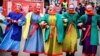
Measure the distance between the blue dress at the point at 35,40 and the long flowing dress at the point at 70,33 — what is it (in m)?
0.80

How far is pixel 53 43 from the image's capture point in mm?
10805

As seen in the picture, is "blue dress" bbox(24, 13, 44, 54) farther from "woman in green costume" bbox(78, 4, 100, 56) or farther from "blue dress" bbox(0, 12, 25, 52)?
"woman in green costume" bbox(78, 4, 100, 56)

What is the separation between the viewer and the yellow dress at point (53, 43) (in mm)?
10758

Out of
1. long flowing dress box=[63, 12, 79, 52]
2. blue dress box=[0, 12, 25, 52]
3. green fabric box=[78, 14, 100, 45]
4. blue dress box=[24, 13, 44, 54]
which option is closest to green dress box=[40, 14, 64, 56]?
blue dress box=[24, 13, 44, 54]

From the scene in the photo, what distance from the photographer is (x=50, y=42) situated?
10.8 metres

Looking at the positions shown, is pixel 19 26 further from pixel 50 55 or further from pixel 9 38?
pixel 50 55

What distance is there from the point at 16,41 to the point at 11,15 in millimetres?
768

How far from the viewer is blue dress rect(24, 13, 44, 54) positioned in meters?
10.8

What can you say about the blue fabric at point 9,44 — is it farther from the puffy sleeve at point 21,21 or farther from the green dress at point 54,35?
the green dress at point 54,35

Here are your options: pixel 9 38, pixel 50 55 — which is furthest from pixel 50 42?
pixel 9 38

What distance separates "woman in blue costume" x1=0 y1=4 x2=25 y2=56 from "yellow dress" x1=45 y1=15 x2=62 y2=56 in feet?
2.80

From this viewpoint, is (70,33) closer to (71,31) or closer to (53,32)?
(71,31)

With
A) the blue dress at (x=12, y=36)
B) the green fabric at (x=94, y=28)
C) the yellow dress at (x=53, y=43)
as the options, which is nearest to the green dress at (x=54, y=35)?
the yellow dress at (x=53, y=43)

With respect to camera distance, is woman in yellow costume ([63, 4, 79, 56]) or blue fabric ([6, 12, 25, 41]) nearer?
blue fabric ([6, 12, 25, 41])
